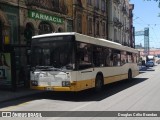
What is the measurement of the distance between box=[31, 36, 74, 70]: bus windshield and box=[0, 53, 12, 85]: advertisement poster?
109 inches

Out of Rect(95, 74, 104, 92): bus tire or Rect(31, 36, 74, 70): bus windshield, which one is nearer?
Rect(31, 36, 74, 70): bus windshield

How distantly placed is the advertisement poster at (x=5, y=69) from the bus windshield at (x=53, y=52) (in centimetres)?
277

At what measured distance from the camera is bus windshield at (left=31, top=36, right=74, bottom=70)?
1380 centimetres

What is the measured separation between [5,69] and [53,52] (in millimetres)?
4088

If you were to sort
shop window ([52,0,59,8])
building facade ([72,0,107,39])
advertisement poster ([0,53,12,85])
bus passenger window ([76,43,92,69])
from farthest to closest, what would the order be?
building facade ([72,0,107,39]) < shop window ([52,0,59,8]) < advertisement poster ([0,53,12,85]) < bus passenger window ([76,43,92,69])

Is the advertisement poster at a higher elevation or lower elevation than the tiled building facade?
lower

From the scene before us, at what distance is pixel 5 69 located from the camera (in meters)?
17.2

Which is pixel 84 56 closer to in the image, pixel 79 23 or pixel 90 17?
pixel 79 23

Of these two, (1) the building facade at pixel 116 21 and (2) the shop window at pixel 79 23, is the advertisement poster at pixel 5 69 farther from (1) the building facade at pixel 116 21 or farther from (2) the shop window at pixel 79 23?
(1) the building facade at pixel 116 21

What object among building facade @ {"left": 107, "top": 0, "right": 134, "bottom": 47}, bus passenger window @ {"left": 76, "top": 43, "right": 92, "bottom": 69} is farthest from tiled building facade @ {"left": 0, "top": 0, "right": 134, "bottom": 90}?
bus passenger window @ {"left": 76, "top": 43, "right": 92, "bottom": 69}

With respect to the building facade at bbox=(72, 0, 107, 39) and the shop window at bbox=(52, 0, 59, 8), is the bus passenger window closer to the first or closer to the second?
the shop window at bbox=(52, 0, 59, 8)

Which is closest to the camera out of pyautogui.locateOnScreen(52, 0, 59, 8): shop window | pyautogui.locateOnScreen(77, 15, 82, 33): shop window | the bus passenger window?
the bus passenger window

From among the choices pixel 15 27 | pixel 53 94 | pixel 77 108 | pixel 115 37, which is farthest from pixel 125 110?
pixel 115 37

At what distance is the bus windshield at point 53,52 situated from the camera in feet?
45.3
